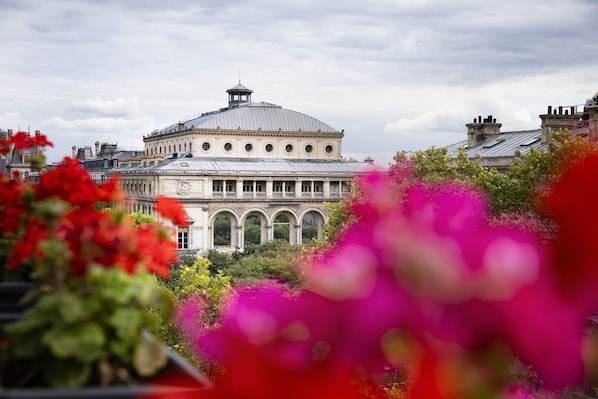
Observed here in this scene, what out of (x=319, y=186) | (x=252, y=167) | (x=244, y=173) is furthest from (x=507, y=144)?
(x=252, y=167)

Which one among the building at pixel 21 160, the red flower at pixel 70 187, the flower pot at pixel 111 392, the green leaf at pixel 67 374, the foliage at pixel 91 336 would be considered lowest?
the flower pot at pixel 111 392

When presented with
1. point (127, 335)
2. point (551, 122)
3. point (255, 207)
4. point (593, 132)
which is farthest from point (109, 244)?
point (255, 207)

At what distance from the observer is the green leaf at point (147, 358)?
3117 mm

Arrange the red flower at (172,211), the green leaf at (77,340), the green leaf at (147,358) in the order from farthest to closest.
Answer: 1. the red flower at (172,211)
2. the green leaf at (147,358)
3. the green leaf at (77,340)

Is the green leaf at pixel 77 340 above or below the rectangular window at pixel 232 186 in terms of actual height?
below

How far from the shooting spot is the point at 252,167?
85750 mm

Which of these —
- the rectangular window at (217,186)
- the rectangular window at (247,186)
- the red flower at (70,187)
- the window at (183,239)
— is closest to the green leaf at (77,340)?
the red flower at (70,187)

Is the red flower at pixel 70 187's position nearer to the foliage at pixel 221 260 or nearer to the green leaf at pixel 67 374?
the green leaf at pixel 67 374

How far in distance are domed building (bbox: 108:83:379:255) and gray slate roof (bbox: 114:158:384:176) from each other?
10cm

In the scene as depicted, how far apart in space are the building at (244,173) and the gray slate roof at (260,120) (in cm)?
12

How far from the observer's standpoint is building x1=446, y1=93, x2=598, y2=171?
154 ft

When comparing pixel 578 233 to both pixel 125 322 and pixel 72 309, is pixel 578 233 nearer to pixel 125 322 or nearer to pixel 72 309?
pixel 125 322

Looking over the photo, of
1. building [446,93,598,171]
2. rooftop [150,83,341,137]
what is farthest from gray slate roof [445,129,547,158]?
rooftop [150,83,341,137]

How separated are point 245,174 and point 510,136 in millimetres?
35243
